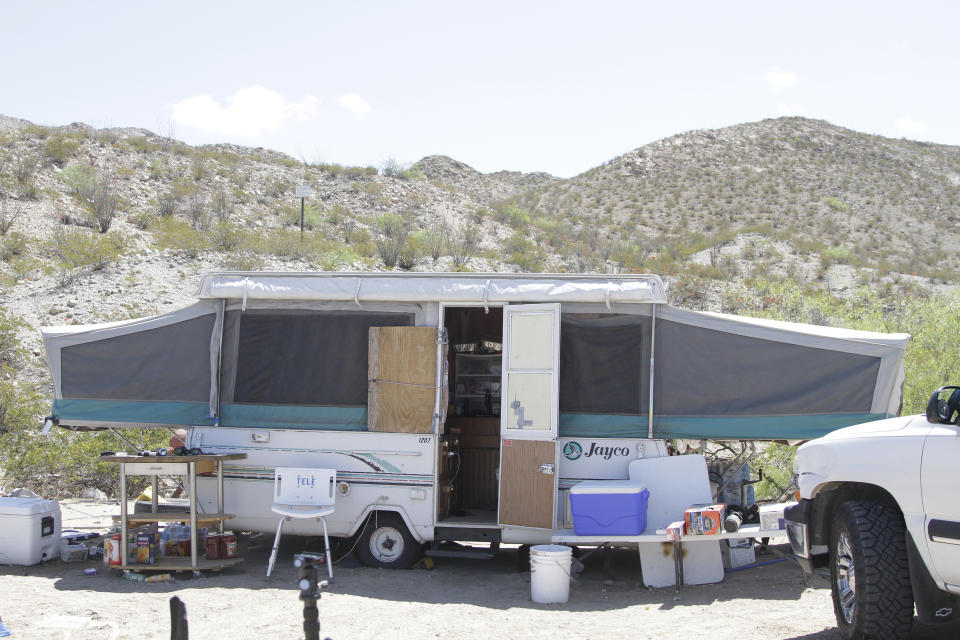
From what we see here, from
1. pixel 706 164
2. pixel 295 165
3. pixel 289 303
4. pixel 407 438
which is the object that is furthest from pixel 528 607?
pixel 706 164

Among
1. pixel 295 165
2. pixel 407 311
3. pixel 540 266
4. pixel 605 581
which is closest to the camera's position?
pixel 605 581

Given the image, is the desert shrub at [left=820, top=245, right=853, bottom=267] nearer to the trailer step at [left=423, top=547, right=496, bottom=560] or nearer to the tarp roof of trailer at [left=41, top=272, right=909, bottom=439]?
the tarp roof of trailer at [left=41, top=272, right=909, bottom=439]

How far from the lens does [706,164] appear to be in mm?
42000

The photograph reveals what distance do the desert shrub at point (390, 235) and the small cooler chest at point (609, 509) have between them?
1540 cm

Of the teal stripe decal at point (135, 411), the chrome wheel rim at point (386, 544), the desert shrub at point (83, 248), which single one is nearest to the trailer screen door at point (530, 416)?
the chrome wheel rim at point (386, 544)

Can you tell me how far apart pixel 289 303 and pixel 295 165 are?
2540 centimetres

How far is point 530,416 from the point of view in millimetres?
8086

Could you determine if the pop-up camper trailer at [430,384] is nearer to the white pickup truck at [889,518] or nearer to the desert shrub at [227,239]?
the white pickup truck at [889,518]

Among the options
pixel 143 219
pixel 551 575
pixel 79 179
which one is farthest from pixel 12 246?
pixel 551 575

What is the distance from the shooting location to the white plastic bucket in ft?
23.5

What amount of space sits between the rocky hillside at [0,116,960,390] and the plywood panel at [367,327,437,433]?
10.9 metres

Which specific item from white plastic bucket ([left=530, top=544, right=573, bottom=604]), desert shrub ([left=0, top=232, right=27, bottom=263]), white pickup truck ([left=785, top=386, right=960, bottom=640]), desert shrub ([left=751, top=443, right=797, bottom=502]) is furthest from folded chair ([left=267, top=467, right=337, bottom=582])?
desert shrub ([left=0, top=232, right=27, bottom=263])

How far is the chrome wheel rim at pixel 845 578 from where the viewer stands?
5.17 meters

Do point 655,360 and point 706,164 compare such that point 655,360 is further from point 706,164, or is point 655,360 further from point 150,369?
point 706,164
